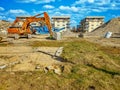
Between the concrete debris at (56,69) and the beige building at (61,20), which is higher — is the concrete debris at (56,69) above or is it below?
below

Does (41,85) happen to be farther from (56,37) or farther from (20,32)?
(20,32)

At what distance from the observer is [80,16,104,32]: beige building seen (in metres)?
105

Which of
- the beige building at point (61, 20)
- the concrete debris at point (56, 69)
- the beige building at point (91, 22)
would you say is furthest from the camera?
the beige building at point (61, 20)

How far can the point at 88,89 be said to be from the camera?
855 centimetres

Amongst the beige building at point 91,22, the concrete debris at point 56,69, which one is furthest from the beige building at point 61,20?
the concrete debris at point 56,69

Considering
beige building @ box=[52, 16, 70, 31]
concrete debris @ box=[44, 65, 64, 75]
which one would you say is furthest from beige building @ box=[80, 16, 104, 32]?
concrete debris @ box=[44, 65, 64, 75]

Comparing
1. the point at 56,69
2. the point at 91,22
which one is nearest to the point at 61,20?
the point at 91,22

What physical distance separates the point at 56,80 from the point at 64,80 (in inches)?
14.0

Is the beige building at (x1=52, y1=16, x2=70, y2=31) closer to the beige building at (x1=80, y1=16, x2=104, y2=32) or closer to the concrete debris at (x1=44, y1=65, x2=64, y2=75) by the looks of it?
the beige building at (x1=80, y1=16, x2=104, y2=32)

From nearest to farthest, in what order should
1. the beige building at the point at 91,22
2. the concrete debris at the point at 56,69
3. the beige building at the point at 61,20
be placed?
the concrete debris at the point at 56,69 → the beige building at the point at 91,22 → the beige building at the point at 61,20

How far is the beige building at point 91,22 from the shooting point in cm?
10512

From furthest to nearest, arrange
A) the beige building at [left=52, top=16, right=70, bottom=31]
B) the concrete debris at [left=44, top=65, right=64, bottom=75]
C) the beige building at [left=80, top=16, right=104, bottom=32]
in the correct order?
1. the beige building at [left=52, top=16, right=70, bottom=31]
2. the beige building at [left=80, top=16, right=104, bottom=32]
3. the concrete debris at [left=44, top=65, right=64, bottom=75]

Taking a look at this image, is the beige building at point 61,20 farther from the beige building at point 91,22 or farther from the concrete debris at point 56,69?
the concrete debris at point 56,69

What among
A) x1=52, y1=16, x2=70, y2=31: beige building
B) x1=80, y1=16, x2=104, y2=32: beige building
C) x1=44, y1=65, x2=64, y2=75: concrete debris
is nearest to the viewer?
x1=44, y1=65, x2=64, y2=75: concrete debris
